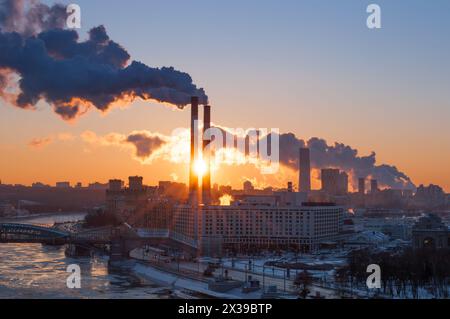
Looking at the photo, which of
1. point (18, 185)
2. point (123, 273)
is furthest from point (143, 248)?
point (18, 185)

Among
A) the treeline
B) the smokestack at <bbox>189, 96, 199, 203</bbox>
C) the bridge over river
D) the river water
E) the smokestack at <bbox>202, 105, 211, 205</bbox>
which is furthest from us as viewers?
the smokestack at <bbox>202, 105, 211, 205</bbox>

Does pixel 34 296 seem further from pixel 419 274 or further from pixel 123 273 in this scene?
pixel 419 274

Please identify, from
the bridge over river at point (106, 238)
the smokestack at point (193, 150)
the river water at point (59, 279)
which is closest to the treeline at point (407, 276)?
the river water at point (59, 279)

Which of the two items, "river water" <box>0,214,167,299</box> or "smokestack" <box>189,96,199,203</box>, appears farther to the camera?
"smokestack" <box>189,96,199,203</box>

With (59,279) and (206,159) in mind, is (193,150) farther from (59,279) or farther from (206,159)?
(59,279)

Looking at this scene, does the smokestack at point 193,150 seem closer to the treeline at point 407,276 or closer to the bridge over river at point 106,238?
the bridge over river at point 106,238

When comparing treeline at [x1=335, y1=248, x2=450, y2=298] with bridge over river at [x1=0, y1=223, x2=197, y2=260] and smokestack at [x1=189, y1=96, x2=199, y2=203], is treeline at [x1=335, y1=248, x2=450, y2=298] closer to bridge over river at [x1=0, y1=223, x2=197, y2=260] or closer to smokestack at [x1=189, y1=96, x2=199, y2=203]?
bridge over river at [x1=0, y1=223, x2=197, y2=260]

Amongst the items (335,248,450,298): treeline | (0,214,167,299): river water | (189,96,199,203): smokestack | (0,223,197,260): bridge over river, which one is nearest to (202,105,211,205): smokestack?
(189,96,199,203): smokestack
